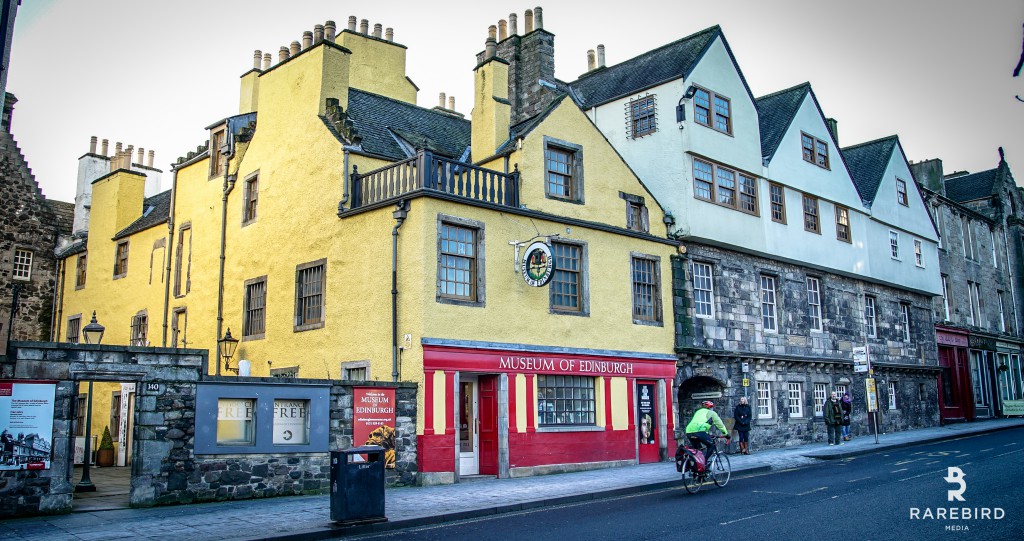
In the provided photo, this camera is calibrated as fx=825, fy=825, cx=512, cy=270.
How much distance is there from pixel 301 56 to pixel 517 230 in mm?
8512

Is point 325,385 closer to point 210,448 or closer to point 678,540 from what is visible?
point 210,448

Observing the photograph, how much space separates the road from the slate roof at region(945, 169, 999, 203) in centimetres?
3461

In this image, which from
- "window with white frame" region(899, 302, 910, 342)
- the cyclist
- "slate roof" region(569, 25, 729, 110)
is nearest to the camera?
the cyclist

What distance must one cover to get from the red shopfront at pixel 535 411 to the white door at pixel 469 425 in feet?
0.08

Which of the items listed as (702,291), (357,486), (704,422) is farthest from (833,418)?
(357,486)

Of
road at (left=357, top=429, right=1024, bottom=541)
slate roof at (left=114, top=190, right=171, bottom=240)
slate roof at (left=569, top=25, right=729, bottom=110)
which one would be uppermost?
slate roof at (left=569, top=25, right=729, bottom=110)

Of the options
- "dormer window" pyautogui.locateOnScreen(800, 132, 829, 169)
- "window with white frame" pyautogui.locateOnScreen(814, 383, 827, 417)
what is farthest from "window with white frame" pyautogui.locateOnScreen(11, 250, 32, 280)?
"window with white frame" pyautogui.locateOnScreen(814, 383, 827, 417)

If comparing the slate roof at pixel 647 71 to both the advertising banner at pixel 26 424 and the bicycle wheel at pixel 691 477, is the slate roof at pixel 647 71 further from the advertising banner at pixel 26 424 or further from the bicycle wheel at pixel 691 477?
the advertising banner at pixel 26 424

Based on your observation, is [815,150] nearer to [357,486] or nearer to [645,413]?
[645,413]

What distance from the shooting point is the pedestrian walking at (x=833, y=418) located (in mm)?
26688

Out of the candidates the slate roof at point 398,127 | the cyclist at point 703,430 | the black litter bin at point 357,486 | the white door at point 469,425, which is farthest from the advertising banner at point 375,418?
the slate roof at point 398,127

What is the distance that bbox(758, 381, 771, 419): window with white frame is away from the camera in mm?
26781

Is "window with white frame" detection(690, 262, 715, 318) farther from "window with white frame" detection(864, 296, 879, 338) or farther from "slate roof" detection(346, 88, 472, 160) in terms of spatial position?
"window with white frame" detection(864, 296, 879, 338)

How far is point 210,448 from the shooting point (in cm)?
1518
